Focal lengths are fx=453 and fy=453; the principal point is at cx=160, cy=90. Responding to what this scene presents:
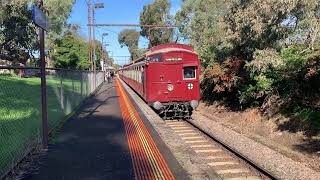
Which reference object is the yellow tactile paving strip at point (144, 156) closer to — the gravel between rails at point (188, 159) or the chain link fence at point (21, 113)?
the gravel between rails at point (188, 159)

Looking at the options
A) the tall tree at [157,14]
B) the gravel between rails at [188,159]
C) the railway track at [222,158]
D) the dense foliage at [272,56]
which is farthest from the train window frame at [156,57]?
the tall tree at [157,14]

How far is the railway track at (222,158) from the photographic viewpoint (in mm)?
9578

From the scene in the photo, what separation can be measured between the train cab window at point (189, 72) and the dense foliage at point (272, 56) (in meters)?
1.01

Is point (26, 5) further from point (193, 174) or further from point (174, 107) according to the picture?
point (193, 174)

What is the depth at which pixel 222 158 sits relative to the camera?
11312 mm

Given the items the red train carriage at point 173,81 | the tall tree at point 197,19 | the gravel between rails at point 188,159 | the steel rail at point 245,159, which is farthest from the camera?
the tall tree at point 197,19

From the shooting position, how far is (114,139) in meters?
11.5

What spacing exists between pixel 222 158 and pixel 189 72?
28.9ft

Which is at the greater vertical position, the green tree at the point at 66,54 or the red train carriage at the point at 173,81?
the green tree at the point at 66,54

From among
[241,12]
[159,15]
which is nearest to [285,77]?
[241,12]

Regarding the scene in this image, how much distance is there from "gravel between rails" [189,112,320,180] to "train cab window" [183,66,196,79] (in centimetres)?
410

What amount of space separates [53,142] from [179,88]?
31.0 ft

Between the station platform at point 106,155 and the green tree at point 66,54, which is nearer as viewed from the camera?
the station platform at point 106,155

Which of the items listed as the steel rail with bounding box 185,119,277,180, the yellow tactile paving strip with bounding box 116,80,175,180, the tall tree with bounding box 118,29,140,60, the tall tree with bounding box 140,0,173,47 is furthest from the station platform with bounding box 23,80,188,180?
the tall tree with bounding box 118,29,140,60
